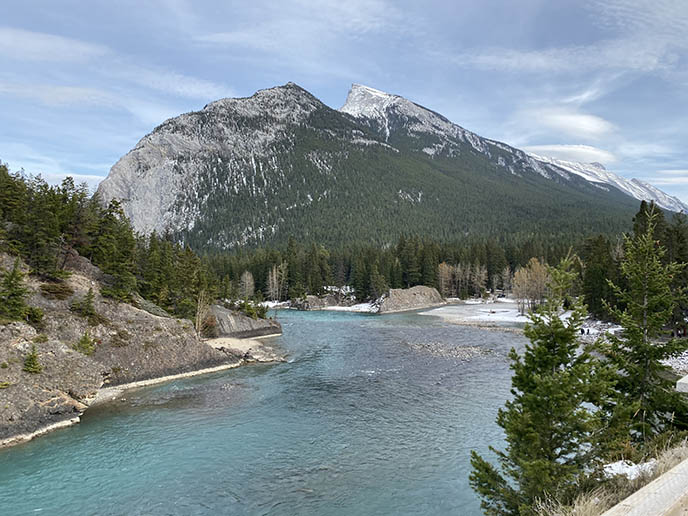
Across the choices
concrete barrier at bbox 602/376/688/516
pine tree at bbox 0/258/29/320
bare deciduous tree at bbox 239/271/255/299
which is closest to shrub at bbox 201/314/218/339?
pine tree at bbox 0/258/29/320

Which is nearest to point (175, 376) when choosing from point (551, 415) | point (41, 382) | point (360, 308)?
point (41, 382)

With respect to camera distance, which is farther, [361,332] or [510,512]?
[361,332]

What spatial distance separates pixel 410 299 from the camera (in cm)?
11412

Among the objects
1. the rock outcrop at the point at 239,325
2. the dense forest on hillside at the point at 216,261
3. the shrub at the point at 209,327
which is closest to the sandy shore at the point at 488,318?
the dense forest on hillside at the point at 216,261

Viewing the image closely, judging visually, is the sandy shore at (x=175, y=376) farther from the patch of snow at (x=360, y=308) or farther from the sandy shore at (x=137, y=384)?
the patch of snow at (x=360, y=308)

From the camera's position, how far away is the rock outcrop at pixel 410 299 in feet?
352

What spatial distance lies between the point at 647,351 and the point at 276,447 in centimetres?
1957

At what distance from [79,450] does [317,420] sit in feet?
47.9

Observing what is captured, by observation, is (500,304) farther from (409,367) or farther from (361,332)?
(409,367)

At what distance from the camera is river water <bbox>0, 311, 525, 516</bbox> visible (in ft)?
62.1

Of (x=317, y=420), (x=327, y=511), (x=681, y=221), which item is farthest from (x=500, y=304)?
(x=327, y=511)

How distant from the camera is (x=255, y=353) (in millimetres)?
50062

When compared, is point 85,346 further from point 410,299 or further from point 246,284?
point 410,299

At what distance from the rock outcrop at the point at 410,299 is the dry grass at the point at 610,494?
94.4 metres
